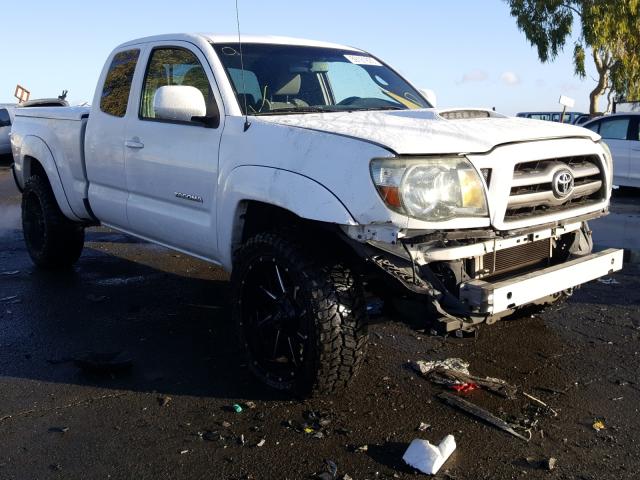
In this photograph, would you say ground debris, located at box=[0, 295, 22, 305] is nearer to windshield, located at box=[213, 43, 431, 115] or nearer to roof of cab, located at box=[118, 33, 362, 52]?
roof of cab, located at box=[118, 33, 362, 52]

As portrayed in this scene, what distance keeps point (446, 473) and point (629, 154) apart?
1107 cm

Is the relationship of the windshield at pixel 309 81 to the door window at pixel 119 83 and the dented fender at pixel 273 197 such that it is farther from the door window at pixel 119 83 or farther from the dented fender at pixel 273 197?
the door window at pixel 119 83

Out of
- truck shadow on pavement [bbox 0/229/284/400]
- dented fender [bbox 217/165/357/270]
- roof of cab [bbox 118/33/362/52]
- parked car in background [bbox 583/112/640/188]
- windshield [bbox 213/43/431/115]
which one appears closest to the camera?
dented fender [bbox 217/165/357/270]

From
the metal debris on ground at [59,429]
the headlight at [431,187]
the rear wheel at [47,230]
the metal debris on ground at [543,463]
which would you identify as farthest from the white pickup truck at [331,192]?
the rear wheel at [47,230]

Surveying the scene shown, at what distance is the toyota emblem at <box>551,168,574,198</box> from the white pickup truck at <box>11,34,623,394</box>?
13mm

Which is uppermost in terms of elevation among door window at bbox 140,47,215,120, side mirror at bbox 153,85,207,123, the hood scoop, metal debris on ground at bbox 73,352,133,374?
door window at bbox 140,47,215,120

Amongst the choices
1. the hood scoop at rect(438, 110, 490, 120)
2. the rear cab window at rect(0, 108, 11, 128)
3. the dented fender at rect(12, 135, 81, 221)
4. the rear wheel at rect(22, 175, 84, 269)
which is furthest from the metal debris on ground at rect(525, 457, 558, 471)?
the rear cab window at rect(0, 108, 11, 128)

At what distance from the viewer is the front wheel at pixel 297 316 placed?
11.4 ft

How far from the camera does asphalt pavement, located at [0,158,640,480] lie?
123 inches

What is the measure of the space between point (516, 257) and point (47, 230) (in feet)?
14.3

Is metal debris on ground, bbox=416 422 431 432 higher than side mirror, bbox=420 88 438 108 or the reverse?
the reverse

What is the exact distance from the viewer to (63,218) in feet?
20.7

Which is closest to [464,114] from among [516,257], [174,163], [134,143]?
[516,257]

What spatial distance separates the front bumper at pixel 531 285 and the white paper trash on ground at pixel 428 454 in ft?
2.05
